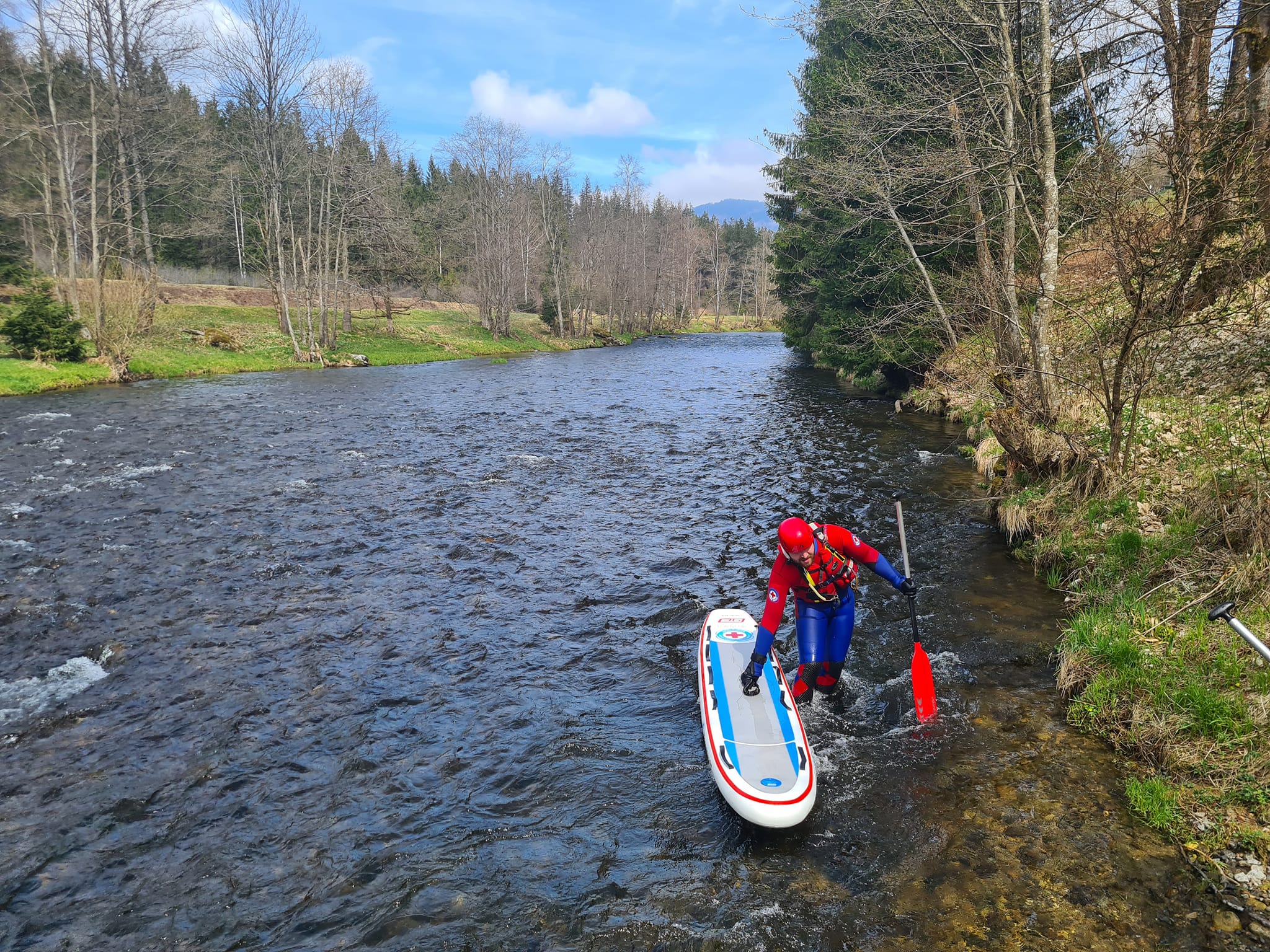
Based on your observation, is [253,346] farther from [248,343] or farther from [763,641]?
[763,641]

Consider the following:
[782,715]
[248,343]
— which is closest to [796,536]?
[782,715]

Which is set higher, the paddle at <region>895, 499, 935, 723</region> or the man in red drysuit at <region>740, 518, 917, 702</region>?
the man in red drysuit at <region>740, 518, 917, 702</region>

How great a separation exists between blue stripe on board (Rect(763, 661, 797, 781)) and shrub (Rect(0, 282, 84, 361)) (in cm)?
2775

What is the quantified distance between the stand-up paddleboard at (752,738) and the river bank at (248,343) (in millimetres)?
24935

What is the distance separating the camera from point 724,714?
6.20 meters

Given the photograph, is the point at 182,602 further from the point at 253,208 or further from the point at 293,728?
the point at 253,208

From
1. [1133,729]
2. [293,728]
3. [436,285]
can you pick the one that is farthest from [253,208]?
[1133,729]

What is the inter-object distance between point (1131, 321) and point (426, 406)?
791 inches

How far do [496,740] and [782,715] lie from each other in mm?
2625

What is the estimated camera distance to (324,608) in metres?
8.80

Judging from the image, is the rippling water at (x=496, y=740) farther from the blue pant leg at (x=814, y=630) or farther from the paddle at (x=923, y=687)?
the blue pant leg at (x=814, y=630)

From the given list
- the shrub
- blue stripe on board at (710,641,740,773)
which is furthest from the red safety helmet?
the shrub

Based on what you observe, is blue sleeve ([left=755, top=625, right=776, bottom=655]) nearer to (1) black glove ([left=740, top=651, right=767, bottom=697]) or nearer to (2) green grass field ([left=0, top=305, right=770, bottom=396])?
(1) black glove ([left=740, top=651, right=767, bottom=697])

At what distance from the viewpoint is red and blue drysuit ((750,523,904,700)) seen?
21.0 feet
